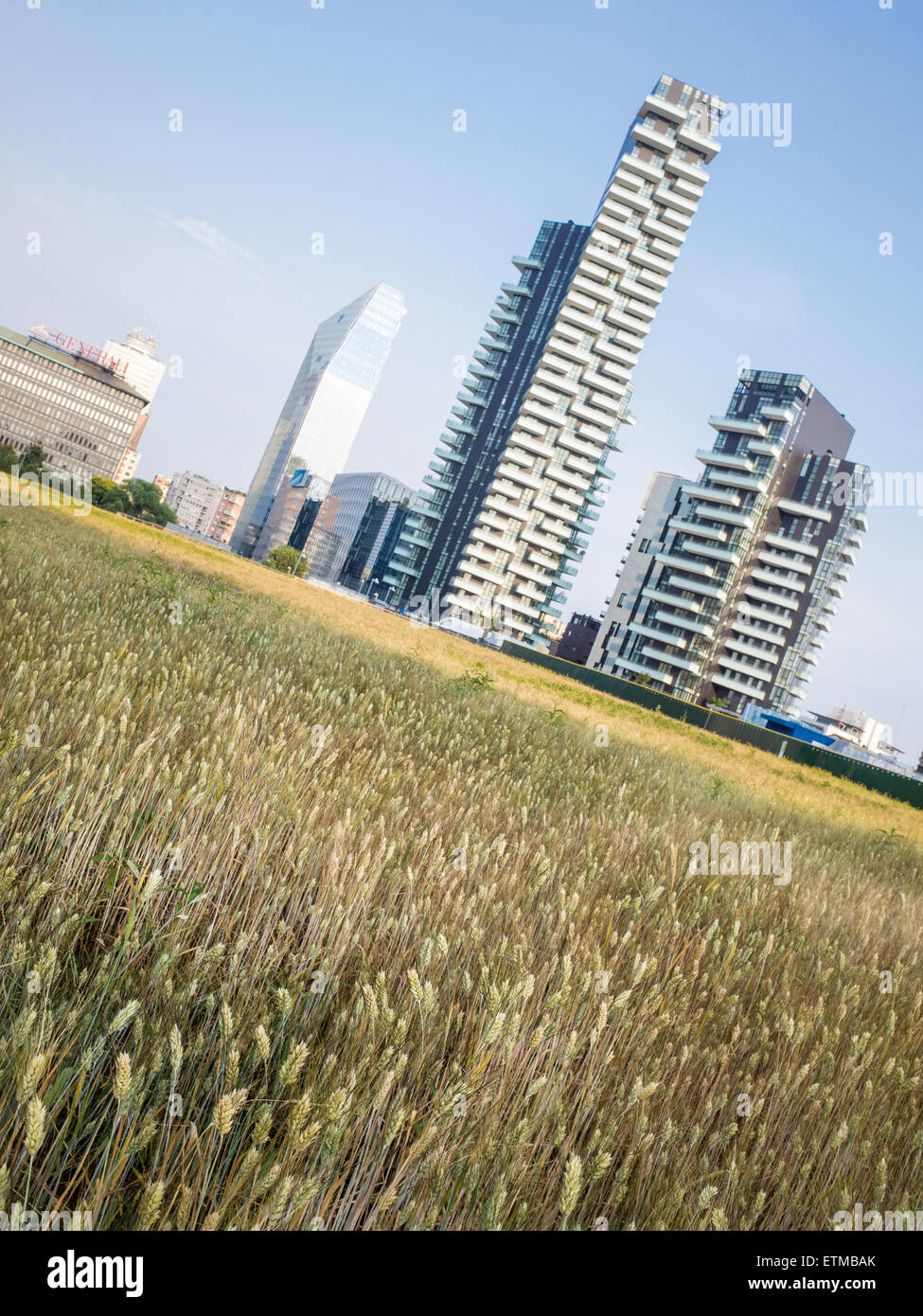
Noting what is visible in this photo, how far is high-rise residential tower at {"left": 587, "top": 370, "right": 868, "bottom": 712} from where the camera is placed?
101750mm

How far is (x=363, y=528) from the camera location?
179m

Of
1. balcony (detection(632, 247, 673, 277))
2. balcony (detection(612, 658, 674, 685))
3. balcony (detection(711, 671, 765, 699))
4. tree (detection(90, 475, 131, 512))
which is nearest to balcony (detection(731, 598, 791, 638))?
balcony (detection(711, 671, 765, 699))

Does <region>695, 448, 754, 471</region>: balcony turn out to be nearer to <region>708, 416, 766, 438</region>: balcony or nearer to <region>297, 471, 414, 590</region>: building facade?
<region>708, 416, 766, 438</region>: balcony

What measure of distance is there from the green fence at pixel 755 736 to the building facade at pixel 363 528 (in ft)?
401

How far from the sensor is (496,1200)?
3.95ft

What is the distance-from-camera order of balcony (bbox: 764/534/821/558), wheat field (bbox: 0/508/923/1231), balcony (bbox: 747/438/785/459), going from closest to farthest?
wheat field (bbox: 0/508/923/1231) < balcony (bbox: 764/534/821/558) < balcony (bbox: 747/438/785/459)

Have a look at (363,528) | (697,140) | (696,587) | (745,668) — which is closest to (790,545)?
(696,587)

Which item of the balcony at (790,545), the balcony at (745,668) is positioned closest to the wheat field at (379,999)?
the balcony at (745,668)

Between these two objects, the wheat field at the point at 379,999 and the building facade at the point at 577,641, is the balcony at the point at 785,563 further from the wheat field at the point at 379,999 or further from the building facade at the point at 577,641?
the wheat field at the point at 379,999

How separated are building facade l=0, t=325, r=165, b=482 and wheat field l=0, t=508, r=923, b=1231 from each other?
202m

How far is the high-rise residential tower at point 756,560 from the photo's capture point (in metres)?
102

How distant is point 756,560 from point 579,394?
38721 mm

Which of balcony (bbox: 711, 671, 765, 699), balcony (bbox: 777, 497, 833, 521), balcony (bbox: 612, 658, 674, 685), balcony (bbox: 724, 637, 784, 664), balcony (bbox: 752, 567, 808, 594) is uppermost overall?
balcony (bbox: 777, 497, 833, 521)
